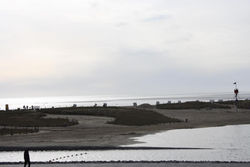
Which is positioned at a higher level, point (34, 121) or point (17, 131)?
point (34, 121)

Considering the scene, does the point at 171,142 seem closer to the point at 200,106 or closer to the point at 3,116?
the point at 3,116

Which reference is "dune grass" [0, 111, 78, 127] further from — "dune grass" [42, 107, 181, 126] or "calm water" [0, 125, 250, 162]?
"calm water" [0, 125, 250, 162]

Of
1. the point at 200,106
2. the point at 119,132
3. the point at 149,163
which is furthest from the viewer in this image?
the point at 200,106

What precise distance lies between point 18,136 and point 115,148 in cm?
1256

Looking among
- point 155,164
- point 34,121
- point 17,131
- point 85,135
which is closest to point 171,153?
point 155,164

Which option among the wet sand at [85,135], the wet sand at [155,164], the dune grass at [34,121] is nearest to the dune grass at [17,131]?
the wet sand at [85,135]

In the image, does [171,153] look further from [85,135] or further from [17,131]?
[17,131]

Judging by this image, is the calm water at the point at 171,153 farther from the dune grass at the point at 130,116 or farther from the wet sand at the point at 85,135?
the dune grass at the point at 130,116

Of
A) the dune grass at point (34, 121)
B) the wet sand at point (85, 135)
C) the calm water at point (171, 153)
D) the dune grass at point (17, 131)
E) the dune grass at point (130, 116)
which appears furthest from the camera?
the dune grass at point (130, 116)

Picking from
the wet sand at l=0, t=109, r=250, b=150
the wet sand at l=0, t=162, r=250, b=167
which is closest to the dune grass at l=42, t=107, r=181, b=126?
the wet sand at l=0, t=109, r=250, b=150

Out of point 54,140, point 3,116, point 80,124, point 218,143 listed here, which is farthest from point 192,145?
point 3,116

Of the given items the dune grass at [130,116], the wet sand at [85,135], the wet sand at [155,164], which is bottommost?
the wet sand at [155,164]

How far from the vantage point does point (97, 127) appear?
156 ft

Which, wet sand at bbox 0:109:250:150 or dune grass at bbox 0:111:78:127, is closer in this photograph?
wet sand at bbox 0:109:250:150
